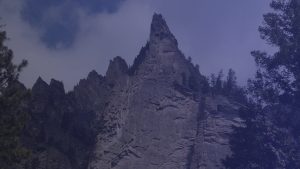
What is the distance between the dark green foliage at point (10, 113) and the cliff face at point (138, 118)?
12.1 m

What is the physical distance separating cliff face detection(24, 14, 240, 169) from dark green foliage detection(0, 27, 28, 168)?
39.6ft

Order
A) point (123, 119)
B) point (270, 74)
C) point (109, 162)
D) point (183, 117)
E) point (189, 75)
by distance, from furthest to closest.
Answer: point (189, 75) → point (183, 117) → point (123, 119) → point (109, 162) → point (270, 74)

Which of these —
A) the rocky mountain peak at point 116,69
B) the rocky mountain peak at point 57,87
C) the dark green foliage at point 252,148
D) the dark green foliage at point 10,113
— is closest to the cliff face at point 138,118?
the rocky mountain peak at point 116,69

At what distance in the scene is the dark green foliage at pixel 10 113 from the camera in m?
25.3

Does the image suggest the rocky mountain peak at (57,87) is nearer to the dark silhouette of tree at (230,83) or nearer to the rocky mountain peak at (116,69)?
the rocky mountain peak at (116,69)

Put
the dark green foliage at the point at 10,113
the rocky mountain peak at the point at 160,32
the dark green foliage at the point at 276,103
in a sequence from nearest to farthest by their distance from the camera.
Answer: the dark green foliage at the point at 10,113
the dark green foliage at the point at 276,103
the rocky mountain peak at the point at 160,32

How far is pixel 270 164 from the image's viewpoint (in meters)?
41.5

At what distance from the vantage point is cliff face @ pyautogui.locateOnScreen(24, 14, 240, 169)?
42344 mm

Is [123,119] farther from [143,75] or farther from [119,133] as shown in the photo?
[143,75]

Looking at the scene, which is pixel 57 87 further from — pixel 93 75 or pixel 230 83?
pixel 230 83

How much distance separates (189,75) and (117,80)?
9677 mm

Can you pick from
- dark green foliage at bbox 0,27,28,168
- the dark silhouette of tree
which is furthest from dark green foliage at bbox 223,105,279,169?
dark green foliage at bbox 0,27,28,168

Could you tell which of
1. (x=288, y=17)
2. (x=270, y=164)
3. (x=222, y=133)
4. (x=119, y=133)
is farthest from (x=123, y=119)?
(x=288, y=17)

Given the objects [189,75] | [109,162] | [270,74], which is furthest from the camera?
[189,75]
